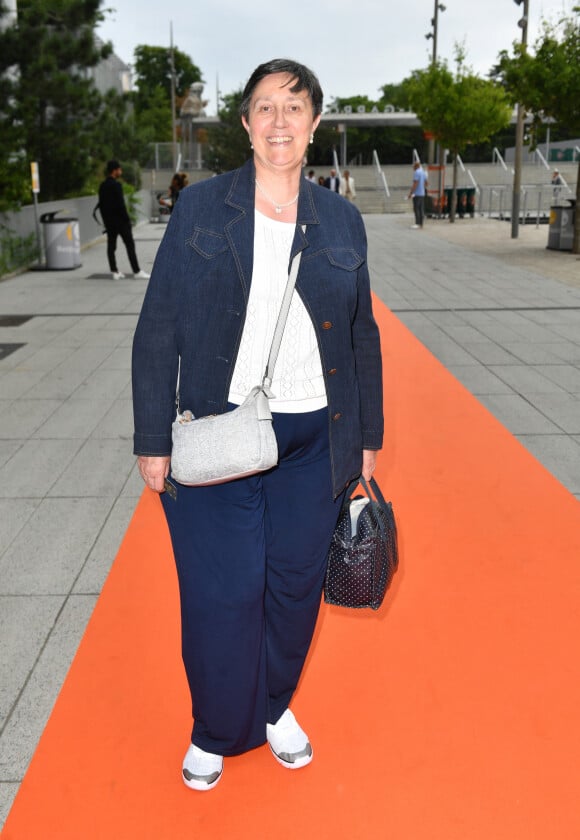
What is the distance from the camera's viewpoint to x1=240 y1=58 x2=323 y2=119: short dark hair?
2.35 meters

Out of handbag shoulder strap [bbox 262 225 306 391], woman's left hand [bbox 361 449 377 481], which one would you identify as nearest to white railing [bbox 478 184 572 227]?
woman's left hand [bbox 361 449 377 481]

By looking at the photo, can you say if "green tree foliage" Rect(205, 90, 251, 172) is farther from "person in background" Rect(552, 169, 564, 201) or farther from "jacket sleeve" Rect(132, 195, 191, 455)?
"jacket sleeve" Rect(132, 195, 191, 455)

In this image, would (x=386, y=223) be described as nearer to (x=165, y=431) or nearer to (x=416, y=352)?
(x=416, y=352)

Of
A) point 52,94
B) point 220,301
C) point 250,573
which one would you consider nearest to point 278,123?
point 220,301

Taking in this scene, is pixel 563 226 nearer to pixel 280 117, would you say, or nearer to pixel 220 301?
pixel 280 117

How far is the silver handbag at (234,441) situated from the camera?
222 cm

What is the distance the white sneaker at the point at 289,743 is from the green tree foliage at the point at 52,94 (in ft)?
49.5

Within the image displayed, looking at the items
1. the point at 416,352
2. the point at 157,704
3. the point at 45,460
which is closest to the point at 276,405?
the point at 157,704

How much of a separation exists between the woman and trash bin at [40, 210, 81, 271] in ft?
46.7

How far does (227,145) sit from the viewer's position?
43.7 metres

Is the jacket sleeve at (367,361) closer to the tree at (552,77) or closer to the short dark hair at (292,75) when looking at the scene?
the short dark hair at (292,75)

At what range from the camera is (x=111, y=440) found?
6090 mm

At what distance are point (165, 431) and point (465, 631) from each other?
67.3 inches

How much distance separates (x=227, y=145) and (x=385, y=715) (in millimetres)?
43244
